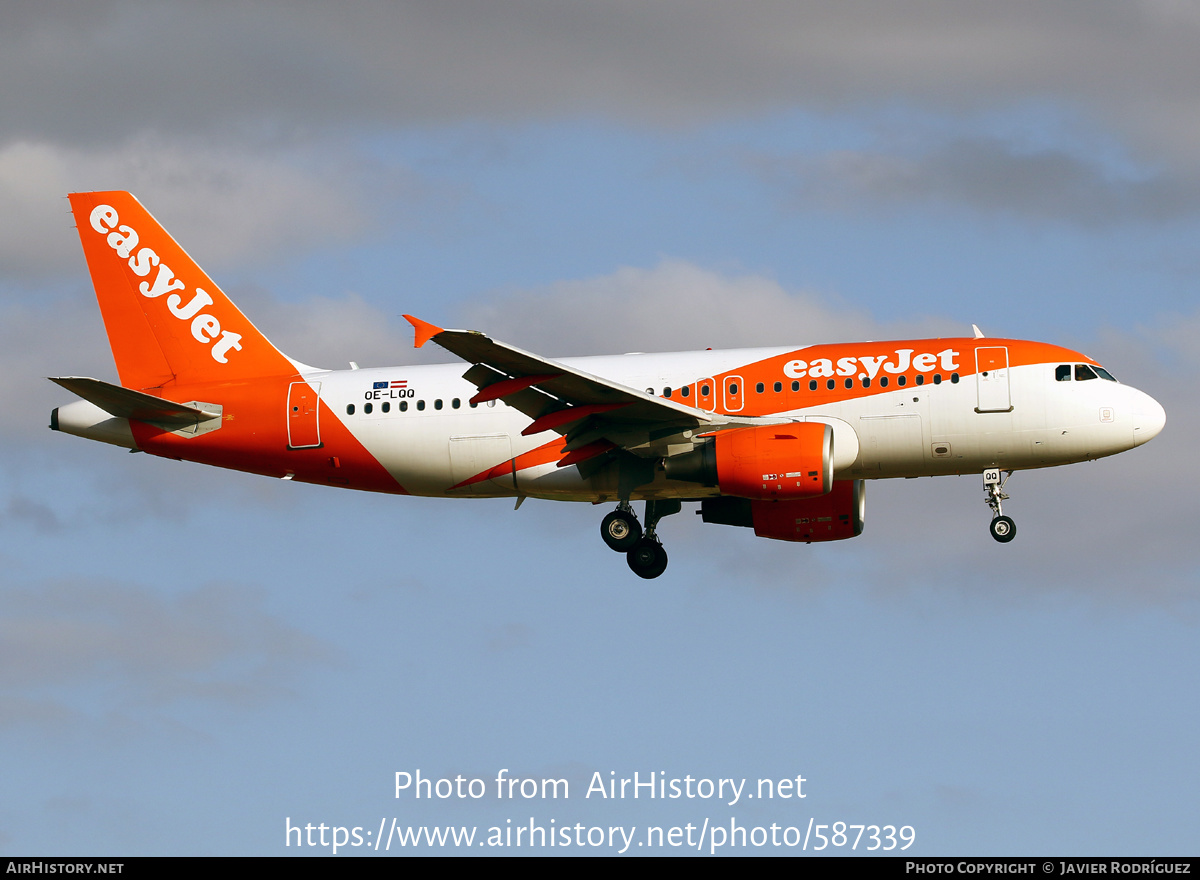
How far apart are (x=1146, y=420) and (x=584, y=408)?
14621 millimetres

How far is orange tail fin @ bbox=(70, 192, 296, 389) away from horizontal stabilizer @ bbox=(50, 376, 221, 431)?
167 cm

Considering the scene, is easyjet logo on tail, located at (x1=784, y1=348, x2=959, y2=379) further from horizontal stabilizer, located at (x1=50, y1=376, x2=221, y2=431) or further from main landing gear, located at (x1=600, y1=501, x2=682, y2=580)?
horizontal stabilizer, located at (x1=50, y1=376, x2=221, y2=431)

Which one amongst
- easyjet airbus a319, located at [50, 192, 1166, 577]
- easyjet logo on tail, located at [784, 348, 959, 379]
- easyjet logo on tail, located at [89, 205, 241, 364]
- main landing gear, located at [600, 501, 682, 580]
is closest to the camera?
easyjet airbus a319, located at [50, 192, 1166, 577]

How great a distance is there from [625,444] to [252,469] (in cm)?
1120

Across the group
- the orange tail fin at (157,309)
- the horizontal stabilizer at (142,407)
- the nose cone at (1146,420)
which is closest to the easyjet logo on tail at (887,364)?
the nose cone at (1146,420)

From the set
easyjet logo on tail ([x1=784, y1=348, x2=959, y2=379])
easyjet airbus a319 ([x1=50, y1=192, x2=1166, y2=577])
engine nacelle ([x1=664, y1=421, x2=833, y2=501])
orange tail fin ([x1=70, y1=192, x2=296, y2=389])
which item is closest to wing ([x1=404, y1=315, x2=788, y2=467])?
easyjet airbus a319 ([x1=50, y1=192, x2=1166, y2=577])

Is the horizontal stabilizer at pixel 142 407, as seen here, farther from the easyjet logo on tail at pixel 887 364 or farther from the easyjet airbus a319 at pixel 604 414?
the easyjet logo on tail at pixel 887 364

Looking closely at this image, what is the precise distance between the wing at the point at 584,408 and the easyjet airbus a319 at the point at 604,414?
60 millimetres

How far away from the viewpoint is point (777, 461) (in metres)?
42.5

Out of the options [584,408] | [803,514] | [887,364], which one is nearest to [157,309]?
[584,408]

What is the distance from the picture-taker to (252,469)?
47.6 meters

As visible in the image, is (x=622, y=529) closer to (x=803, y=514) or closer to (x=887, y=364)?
(x=803, y=514)

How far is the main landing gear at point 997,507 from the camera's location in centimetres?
4397

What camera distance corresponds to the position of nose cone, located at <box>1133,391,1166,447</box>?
43.3 meters
